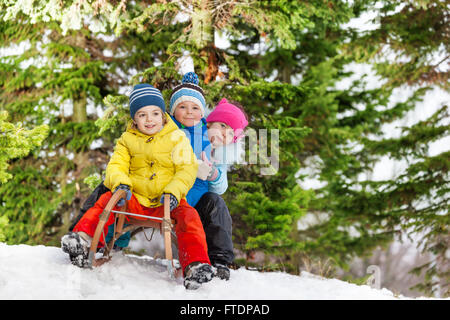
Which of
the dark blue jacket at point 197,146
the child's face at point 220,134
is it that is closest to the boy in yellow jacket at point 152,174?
the dark blue jacket at point 197,146

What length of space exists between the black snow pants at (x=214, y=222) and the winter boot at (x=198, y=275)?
510 millimetres

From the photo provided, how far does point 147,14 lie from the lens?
4.73 m

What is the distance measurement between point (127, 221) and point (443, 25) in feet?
24.7

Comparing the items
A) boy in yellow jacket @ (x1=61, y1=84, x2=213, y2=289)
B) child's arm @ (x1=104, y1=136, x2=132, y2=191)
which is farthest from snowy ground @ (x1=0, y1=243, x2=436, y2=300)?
child's arm @ (x1=104, y1=136, x2=132, y2=191)

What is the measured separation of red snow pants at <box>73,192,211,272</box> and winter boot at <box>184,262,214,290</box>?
85 millimetres

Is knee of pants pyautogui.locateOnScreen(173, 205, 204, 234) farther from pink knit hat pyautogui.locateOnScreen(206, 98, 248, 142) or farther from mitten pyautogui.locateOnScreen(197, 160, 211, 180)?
pink knit hat pyautogui.locateOnScreen(206, 98, 248, 142)

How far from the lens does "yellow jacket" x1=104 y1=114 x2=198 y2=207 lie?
10.4 ft

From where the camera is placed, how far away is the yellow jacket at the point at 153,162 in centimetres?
318

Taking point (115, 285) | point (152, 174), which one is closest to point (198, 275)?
point (115, 285)

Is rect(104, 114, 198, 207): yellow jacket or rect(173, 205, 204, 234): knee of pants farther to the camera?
rect(104, 114, 198, 207): yellow jacket

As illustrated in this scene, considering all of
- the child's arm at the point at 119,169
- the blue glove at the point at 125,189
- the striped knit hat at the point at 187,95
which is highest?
the striped knit hat at the point at 187,95

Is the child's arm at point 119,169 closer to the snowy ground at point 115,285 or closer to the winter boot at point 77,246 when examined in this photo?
the winter boot at point 77,246
